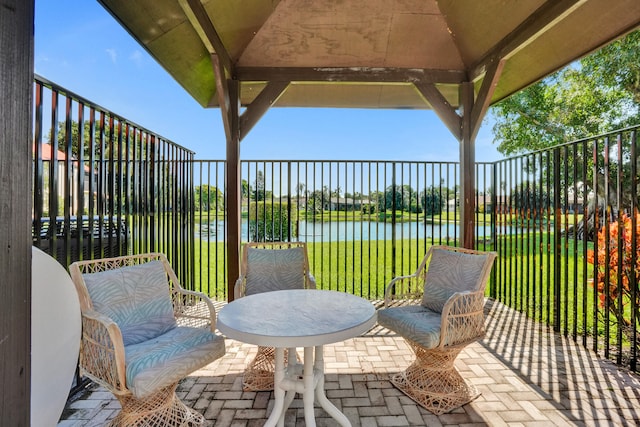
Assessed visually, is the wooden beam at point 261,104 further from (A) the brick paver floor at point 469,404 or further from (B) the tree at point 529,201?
(B) the tree at point 529,201

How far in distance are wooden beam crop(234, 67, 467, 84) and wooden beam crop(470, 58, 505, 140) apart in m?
0.62

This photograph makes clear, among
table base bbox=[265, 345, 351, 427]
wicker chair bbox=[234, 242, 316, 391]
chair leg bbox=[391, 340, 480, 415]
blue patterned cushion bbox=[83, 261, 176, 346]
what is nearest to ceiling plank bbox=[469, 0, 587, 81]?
chair leg bbox=[391, 340, 480, 415]

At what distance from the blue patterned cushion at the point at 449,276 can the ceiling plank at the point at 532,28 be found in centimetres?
197

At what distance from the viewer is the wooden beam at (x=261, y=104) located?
341cm

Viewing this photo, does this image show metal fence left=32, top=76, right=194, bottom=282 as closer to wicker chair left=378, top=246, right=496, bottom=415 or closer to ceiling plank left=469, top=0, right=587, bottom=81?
wicker chair left=378, top=246, right=496, bottom=415

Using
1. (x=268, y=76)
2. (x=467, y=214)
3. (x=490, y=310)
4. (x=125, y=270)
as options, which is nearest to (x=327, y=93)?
(x=268, y=76)

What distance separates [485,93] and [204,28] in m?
2.80

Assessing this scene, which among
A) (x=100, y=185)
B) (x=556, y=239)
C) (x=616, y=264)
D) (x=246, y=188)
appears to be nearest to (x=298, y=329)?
(x=100, y=185)

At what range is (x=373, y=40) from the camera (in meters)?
3.25

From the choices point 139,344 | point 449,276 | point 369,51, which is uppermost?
point 369,51

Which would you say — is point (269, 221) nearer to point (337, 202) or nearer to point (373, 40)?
point (337, 202)

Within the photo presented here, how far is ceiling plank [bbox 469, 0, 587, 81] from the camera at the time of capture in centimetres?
227

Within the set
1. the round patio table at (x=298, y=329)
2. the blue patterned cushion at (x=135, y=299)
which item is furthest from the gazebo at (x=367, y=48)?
the round patio table at (x=298, y=329)

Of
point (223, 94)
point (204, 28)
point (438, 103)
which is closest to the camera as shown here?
point (204, 28)
